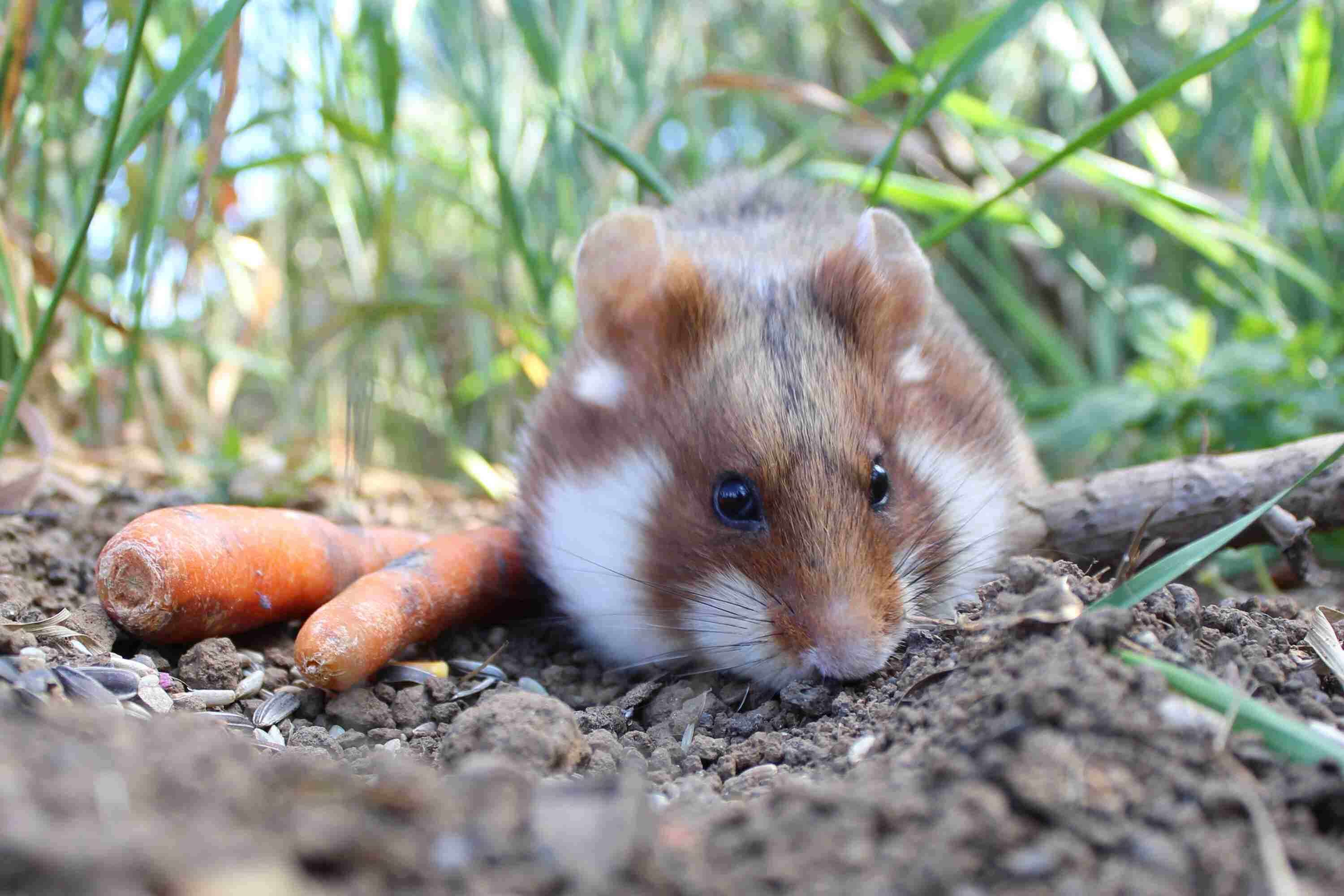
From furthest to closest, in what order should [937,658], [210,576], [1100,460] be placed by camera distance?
[1100,460]
[210,576]
[937,658]

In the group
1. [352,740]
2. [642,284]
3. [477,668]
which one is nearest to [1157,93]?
[642,284]

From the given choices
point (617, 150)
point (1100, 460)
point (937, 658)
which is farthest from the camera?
point (1100, 460)

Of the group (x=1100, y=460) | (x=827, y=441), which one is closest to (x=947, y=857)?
(x=827, y=441)

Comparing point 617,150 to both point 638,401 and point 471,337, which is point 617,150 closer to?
point 638,401

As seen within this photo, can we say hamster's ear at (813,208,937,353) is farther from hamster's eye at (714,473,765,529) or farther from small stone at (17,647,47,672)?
small stone at (17,647,47,672)

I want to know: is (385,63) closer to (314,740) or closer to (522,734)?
(314,740)

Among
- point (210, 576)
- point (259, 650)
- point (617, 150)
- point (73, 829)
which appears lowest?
point (259, 650)

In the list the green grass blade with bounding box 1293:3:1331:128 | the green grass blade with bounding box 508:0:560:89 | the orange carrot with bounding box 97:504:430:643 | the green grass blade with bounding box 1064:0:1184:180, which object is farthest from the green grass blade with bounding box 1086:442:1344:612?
the green grass blade with bounding box 508:0:560:89
